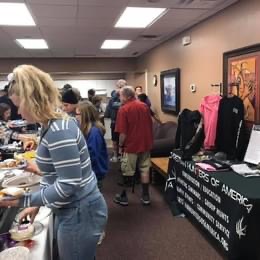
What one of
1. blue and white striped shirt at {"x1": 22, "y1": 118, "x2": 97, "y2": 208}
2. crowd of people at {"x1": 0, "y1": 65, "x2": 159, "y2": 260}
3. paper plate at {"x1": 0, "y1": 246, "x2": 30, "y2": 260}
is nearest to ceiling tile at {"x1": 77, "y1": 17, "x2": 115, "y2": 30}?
crowd of people at {"x1": 0, "y1": 65, "x2": 159, "y2": 260}

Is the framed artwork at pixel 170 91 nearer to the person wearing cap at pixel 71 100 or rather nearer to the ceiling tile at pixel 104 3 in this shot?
the ceiling tile at pixel 104 3

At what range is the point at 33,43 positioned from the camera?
6.44 meters

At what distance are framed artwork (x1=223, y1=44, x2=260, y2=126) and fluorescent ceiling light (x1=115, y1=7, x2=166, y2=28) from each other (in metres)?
1.08

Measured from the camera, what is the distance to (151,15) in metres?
4.24

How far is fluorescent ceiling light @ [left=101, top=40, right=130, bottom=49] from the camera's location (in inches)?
251

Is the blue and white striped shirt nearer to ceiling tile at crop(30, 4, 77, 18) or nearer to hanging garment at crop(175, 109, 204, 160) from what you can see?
hanging garment at crop(175, 109, 204, 160)

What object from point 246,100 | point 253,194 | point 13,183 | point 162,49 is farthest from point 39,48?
point 253,194

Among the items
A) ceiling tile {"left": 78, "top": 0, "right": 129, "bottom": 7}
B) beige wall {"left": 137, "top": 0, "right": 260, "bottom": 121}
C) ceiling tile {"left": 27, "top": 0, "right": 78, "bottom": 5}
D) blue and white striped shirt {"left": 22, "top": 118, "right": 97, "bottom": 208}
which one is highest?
ceiling tile {"left": 27, "top": 0, "right": 78, "bottom": 5}

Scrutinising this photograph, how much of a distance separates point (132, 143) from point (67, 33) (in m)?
2.56

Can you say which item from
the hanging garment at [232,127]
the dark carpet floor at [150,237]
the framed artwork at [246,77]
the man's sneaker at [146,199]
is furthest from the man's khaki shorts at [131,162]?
the framed artwork at [246,77]

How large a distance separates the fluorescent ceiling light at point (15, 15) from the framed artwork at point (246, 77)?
2.53m

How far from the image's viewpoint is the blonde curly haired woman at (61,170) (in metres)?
1.24

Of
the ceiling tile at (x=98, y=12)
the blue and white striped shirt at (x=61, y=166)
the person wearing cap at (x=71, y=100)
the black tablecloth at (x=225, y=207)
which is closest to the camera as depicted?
the blue and white striped shirt at (x=61, y=166)

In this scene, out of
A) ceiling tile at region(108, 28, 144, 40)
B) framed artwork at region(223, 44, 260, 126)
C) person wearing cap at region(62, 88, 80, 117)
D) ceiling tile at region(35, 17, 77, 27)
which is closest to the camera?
person wearing cap at region(62, 88, 80, 117)
